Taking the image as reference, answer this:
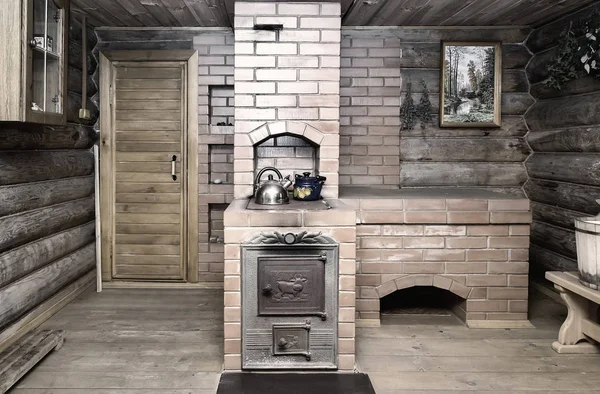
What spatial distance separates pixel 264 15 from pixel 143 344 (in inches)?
87.7

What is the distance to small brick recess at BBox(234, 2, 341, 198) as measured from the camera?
3.34 meters

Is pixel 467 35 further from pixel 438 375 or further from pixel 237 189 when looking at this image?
pixel 438 375

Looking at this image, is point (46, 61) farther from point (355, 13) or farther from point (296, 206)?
point (355, 13)

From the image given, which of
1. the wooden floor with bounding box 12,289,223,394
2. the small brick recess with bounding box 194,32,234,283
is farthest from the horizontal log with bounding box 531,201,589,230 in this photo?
the wooden floor with bounding box 12,289,223,394

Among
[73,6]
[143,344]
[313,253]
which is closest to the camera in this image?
[313,253]

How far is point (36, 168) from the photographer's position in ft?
11.6

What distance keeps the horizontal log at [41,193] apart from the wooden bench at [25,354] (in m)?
0.77

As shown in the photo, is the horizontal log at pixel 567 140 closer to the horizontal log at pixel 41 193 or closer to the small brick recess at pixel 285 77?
the small brick recess at pixel 285 77

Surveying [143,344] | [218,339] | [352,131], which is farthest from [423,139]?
[143,344]

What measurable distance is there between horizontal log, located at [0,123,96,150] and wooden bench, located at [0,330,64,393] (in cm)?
116

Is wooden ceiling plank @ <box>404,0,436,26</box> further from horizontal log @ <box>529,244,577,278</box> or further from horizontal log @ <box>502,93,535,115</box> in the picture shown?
horizontal log @ <box>529,244,577,278</box>

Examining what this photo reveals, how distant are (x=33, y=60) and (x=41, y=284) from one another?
1619mm

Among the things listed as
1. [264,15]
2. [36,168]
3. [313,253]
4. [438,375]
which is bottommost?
[438,375]

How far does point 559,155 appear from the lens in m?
4.12
